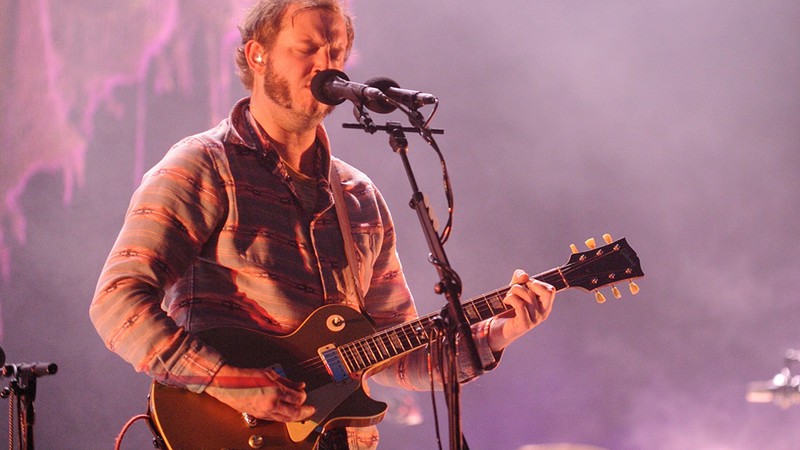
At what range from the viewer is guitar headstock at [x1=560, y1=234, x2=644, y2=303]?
297 cm

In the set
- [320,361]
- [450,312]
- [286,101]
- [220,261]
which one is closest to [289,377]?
[320,361]

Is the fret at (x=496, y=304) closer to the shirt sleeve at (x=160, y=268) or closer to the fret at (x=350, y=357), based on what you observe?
the fret at (x=350, y=357)

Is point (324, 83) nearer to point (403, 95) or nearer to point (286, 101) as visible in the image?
point (403, 95)

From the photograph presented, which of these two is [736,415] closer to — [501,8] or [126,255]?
[501,8]

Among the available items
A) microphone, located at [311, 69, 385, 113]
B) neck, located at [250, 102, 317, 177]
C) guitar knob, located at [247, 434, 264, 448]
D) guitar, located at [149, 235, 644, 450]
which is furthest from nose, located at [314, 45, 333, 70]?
guitar knob, located at [247, 434, 264, 448]

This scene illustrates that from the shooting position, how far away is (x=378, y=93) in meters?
2.31

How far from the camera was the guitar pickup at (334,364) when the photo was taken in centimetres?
276

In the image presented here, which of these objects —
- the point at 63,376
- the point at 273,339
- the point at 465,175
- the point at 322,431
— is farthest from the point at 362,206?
the point at 63,376

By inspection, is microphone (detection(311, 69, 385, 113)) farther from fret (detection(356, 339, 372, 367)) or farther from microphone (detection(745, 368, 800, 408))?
microphone (detection(745, 368, 800, 408))

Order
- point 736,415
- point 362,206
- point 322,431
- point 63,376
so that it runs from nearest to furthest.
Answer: point 322,431 < point 362,206 < point 63,376 < point 736,415

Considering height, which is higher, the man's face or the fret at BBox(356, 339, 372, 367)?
the man's face

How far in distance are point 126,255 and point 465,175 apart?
3663 millimetres

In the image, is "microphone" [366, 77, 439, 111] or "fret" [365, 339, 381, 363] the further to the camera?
"fret" [365, 339, 381, 363]

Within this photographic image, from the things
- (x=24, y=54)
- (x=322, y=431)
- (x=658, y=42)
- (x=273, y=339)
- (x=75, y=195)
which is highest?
(x=658, y=42)
